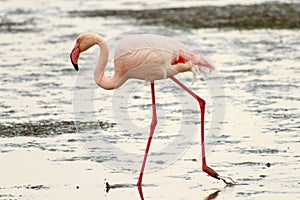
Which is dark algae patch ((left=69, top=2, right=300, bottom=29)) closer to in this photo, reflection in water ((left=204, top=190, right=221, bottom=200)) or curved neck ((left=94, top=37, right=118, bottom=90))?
curved neck ((left=94, top=37, right=118, bottom=90))

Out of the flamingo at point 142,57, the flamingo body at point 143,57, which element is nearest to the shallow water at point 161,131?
→ the flamingo at point 142,57

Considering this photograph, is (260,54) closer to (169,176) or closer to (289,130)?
(289,130)

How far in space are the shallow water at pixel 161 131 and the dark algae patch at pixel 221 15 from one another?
4.97ft

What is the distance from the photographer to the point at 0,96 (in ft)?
38.9

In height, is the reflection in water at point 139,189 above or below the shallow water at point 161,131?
below

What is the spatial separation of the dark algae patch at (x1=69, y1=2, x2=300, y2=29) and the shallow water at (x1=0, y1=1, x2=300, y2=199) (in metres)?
1.51

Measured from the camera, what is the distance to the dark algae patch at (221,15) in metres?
17.9

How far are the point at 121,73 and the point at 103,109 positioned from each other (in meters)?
2.63

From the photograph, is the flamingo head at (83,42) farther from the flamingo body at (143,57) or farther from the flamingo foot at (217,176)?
the flamingo foot at (217,176)

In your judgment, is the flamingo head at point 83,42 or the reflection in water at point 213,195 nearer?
the reflection in water at point 213,195

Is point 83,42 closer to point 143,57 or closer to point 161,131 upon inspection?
point 143,57

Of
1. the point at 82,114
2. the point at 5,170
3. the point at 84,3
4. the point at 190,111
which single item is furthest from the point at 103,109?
the point at 84,3

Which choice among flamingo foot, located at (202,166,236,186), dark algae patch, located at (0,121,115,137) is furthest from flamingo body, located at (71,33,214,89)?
dark algae patch, located at (0,121,115,137)

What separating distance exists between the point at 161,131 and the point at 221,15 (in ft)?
31.8
